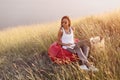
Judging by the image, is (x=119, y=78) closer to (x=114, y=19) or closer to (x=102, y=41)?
(x=102, y=41)

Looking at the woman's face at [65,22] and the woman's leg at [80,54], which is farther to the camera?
the woman's face at [65,22]

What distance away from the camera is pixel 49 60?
8758 mm

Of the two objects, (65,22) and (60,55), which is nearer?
(65,22)

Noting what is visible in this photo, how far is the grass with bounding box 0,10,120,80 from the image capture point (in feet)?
22.2

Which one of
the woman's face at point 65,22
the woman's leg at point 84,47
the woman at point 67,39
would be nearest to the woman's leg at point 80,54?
the woman at point 67,39

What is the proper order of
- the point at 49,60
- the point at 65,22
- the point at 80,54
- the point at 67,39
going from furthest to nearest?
the point at 49,60 → the point at 67,39 → the point at 65,22 → the point at 80,54

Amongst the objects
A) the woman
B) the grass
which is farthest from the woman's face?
the grass

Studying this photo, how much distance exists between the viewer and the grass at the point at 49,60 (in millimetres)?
6753

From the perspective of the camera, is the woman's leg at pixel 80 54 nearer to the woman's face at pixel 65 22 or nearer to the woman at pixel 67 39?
the woman at pixel 67 39

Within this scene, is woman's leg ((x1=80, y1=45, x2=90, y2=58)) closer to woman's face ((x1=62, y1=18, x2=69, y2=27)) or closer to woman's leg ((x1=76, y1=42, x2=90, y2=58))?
woman's leg ((x1=76, y1=42, x2=90, y2=58))

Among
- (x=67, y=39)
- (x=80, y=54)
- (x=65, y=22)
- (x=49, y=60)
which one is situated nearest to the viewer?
(x=80, y=54)

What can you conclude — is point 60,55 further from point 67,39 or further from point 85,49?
point 85,49

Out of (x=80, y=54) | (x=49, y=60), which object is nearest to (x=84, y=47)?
(x=80, y=54)

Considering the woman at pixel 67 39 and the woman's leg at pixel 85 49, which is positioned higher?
the woman at pixel 67 39
